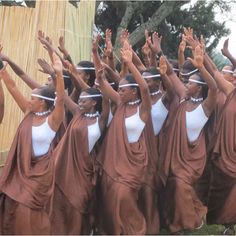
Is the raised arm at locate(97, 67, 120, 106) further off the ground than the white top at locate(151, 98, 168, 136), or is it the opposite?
the raised arm at locate(97, 67, 120, 106)

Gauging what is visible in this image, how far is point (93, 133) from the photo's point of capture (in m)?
5.89

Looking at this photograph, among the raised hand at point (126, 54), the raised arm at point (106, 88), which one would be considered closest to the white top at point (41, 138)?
the raised arm at point (106, 88)

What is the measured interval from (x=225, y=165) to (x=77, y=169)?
1727 millimetres

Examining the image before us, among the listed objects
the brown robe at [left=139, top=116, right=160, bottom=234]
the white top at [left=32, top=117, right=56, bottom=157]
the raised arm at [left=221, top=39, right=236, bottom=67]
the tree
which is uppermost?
the tree

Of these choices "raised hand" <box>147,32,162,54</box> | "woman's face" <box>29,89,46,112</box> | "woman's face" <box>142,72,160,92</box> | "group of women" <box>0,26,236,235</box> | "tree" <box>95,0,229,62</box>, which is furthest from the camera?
"tree" <box>95,0,229,62</box>

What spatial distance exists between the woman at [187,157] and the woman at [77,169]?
1.00 metres

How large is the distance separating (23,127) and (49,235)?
3.38 feet

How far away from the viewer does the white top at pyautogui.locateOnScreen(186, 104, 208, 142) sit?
6.35m

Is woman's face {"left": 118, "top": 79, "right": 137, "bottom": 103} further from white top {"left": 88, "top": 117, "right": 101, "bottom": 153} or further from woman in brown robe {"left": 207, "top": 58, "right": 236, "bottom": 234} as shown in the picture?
woman in brown robe {"left": 207, "top": 58, "right": 236, "bottom": 234}

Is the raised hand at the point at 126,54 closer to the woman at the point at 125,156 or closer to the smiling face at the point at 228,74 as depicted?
the woman at the point at 125,156

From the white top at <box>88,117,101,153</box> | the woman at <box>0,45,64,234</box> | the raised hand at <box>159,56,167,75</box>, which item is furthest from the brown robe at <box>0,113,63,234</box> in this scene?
the raised hand at <box>159,56,167,75</box>

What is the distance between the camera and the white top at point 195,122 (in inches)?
250

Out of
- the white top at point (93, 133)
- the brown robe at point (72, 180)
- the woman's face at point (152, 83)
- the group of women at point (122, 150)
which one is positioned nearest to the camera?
the group of women at point (122, 150)

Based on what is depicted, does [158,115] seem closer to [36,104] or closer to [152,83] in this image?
[152,83]
